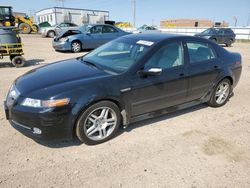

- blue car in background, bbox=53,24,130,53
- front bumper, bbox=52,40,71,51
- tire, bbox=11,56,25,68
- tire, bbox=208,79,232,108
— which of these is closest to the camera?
tire, bbox=208,79,232,108

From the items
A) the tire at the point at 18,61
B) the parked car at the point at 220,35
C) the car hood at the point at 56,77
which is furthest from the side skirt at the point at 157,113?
the parked car at the point at 220,35

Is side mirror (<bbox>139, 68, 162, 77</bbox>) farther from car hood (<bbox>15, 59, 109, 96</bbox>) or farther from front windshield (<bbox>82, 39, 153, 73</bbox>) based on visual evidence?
car hood (<bbox>15, 59, 109, 96</bbox>)

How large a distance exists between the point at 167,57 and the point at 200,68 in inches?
29.2

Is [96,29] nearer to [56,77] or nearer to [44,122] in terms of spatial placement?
[56,77]

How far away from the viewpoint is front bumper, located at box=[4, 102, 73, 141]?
105 inches

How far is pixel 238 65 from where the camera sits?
15.2ft

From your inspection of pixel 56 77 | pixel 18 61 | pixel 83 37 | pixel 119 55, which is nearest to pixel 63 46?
pixel 83 37

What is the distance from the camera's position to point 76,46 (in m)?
11.5

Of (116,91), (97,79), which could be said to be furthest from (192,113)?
(97,79)

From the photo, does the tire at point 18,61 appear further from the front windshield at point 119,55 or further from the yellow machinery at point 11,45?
the front windshield at point 119,55

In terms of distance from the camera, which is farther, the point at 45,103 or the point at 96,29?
the point at 96,29

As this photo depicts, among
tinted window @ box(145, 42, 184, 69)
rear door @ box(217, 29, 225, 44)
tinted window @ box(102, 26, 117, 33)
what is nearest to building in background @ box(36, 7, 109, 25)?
tinted window @ box(102, 26, 117, 33)

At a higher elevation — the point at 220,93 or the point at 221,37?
the point at 221,37

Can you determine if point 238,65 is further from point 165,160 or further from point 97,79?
point 97,79
